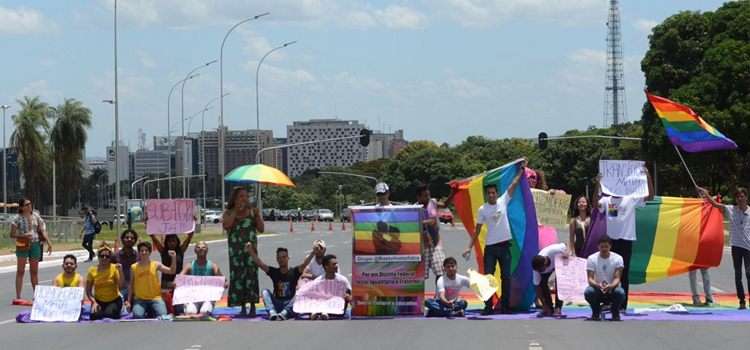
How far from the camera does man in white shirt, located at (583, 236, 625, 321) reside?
15.5 meters

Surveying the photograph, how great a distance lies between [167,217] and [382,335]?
4.90m

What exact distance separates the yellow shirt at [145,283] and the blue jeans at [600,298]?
19.3 feet

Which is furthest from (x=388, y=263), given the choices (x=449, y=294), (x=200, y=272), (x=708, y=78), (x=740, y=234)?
(x=708, y=78)

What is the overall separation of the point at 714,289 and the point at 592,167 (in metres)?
89.9

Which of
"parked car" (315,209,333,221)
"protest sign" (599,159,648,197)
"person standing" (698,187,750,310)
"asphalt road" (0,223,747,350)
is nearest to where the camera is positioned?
"asphalt road" (0,223,747,350)

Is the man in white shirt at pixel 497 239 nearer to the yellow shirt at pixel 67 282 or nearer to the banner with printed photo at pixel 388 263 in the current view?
the banner with printed photo at pixel 388 263

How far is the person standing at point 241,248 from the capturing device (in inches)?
653

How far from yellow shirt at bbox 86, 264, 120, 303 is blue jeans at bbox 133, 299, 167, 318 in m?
0.34

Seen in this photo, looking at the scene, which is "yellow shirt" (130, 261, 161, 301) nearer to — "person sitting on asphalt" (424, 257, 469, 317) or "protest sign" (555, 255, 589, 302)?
"person sitting on asphalt" (424, 257, 469, 317)

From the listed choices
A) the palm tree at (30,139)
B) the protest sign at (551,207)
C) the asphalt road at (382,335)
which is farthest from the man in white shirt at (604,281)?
the palm tree at (30,139)

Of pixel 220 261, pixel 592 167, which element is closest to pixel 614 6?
pixel 592 167

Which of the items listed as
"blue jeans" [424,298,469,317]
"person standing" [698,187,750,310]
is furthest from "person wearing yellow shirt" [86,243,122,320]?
"person standing" [698,187,750,310]

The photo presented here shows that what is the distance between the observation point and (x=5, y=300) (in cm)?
2078

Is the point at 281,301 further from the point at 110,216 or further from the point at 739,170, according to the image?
the point at 110,216
